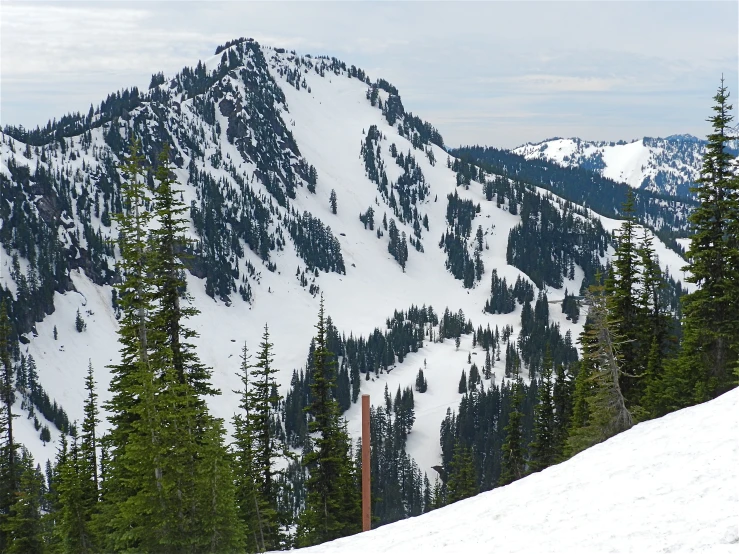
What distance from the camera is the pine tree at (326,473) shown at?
111ft

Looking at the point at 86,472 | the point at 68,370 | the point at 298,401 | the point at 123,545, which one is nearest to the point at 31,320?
the point at 68,370

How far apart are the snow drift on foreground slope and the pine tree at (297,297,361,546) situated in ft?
43.7

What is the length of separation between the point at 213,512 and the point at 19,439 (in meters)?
140

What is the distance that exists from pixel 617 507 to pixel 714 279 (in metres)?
21.8

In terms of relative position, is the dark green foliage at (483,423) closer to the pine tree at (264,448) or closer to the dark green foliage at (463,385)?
the dark green foliage at (463,385)

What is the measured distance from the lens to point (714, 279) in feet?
105

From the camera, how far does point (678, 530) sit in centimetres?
1310

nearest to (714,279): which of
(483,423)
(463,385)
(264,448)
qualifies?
(264,448)

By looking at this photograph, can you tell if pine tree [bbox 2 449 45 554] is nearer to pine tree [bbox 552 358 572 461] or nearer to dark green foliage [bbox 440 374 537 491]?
pine tree [bbox 552 358 572 461]

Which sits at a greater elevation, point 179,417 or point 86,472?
point 179,417

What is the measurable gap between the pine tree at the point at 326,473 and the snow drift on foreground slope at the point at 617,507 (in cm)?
1332

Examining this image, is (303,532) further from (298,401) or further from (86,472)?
(298,401)

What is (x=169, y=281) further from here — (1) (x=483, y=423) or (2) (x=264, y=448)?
(1) (x=483, y=423)

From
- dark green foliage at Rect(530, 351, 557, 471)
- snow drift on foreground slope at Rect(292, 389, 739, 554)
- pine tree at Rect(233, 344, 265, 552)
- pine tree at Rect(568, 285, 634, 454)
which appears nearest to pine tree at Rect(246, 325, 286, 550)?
pine tree at Rect(233, 344, 265, 552)
